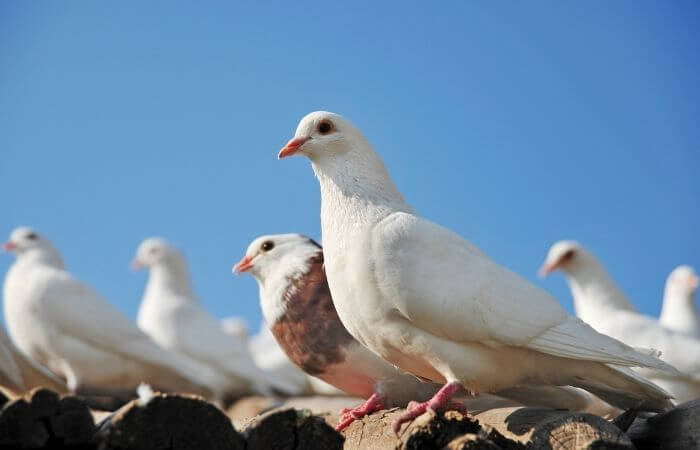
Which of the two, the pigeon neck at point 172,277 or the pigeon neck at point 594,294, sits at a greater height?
the pigeon neck at point 594,294

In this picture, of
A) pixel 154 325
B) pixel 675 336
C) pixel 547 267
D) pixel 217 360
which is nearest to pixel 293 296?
pixel 675 336

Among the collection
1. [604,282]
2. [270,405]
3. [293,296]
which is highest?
[604,282]

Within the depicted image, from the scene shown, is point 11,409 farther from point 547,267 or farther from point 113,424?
point 547,267

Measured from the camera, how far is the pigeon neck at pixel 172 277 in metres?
11.9

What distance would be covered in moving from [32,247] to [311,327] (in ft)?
21.2

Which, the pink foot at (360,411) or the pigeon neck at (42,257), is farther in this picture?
the pigeon neck at (42,257)

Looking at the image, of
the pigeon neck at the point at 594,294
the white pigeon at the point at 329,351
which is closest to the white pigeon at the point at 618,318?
the pigeon neck at the point at 594,294

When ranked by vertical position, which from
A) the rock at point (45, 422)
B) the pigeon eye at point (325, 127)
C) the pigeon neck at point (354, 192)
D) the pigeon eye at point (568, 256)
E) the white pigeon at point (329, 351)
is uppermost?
the pigeon eye at point (568, 256)

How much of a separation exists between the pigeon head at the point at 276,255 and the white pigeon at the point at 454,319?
Result: 110 cm

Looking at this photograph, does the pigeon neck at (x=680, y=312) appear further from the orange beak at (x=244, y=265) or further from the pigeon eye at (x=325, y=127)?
the pigeon eye at (x=325, y=127)

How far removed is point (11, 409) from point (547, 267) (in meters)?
7.89

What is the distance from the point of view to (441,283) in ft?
12.8

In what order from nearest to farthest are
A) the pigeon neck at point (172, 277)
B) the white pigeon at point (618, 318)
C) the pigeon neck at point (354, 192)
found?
the pigeon neck at point (354, 192), the white pigeon at point (618, 318), the pigeon neck at point (172, 277)

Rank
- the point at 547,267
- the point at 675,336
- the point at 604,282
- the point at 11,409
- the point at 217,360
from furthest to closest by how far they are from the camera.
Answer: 1. the point at 217,360
2. the point at 547,267
3. the point at 604,282
4. the point at 675,336
5. the point at 11,409
